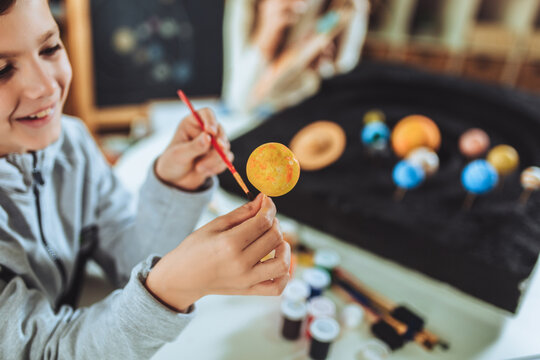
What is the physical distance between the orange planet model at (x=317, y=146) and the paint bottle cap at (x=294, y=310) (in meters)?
0.49

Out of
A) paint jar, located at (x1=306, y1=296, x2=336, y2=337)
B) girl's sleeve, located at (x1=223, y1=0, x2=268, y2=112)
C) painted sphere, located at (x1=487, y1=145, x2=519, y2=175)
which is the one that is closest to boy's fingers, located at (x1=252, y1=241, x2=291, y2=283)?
paint jar, located at (x1=306, y1=296, x2=336, y2=337)

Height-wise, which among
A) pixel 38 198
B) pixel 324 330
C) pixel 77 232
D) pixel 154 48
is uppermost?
pixel 38 198

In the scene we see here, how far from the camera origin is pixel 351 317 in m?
0.76

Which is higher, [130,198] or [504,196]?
[130,198]

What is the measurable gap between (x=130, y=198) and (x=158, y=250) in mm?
198

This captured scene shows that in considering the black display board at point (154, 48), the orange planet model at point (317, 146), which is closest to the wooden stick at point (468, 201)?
the orange planet model at point (317, 146)

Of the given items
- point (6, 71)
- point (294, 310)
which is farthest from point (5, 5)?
point (294, 310)

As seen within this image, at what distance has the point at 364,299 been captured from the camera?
0.82m

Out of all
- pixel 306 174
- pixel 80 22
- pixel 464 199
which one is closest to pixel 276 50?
pixel 306 174

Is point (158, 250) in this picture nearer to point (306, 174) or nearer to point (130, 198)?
point (130, 198)

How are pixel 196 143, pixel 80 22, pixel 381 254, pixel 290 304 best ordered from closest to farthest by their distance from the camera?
pixel 196 143 < pixel 290 304 < pixel 381 254 < pixel 80 22

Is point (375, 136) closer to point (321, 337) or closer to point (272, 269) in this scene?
point (321, 337)

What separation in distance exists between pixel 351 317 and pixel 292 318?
132 millimetres

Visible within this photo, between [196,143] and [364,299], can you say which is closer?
[196,143]
